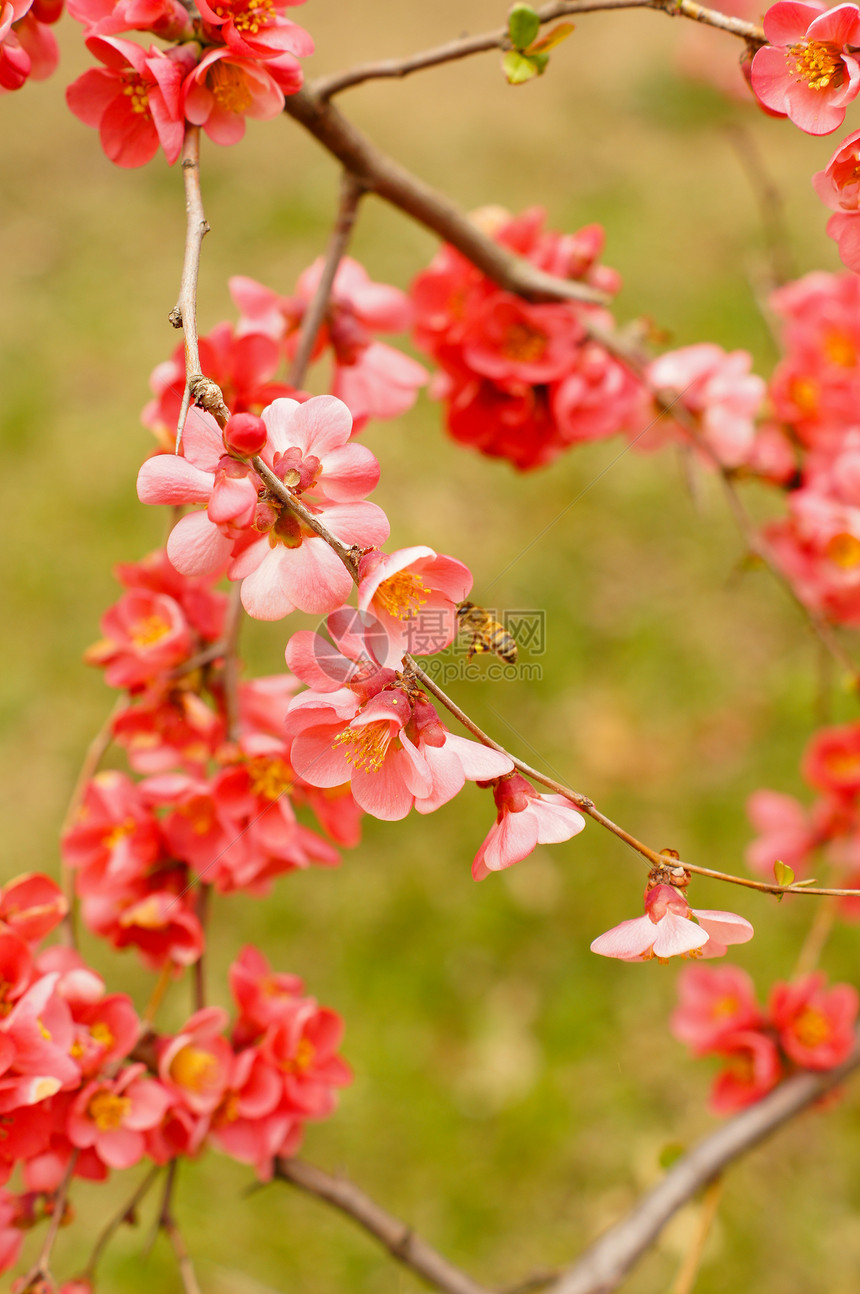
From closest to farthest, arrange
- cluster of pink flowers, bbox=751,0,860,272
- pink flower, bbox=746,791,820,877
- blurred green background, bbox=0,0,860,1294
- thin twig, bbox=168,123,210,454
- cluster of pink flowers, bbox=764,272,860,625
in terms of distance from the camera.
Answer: thin twig, bbox=168,123,210,454 < cluster of pink flowers, bbox=751,0,860,272 < cluster of pink flowers, bbox=764,272,860,625 < pink flower, bbox=746,791,820,877 < blurred green background, bbox=0,0,860,1294

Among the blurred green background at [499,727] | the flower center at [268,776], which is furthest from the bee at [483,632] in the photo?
the flower center at [268,776]

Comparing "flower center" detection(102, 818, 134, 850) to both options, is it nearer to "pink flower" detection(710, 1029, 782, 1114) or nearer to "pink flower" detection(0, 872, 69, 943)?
"pink flower" detection(0, 872, 69, 943)

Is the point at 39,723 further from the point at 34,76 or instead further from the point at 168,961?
the point at 34,76

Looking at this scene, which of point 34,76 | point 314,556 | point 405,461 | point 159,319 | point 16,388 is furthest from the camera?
point 159,319

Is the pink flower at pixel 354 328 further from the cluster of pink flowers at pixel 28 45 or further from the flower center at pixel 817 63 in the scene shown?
the flower center at pixel 817 63

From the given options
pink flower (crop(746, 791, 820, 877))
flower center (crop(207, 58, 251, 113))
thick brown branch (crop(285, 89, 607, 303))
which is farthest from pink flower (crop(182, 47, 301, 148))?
pink flower (crop(746, 791, 820, 877))

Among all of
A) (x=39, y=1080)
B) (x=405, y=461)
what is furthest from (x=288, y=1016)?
(x=405, y=461)
